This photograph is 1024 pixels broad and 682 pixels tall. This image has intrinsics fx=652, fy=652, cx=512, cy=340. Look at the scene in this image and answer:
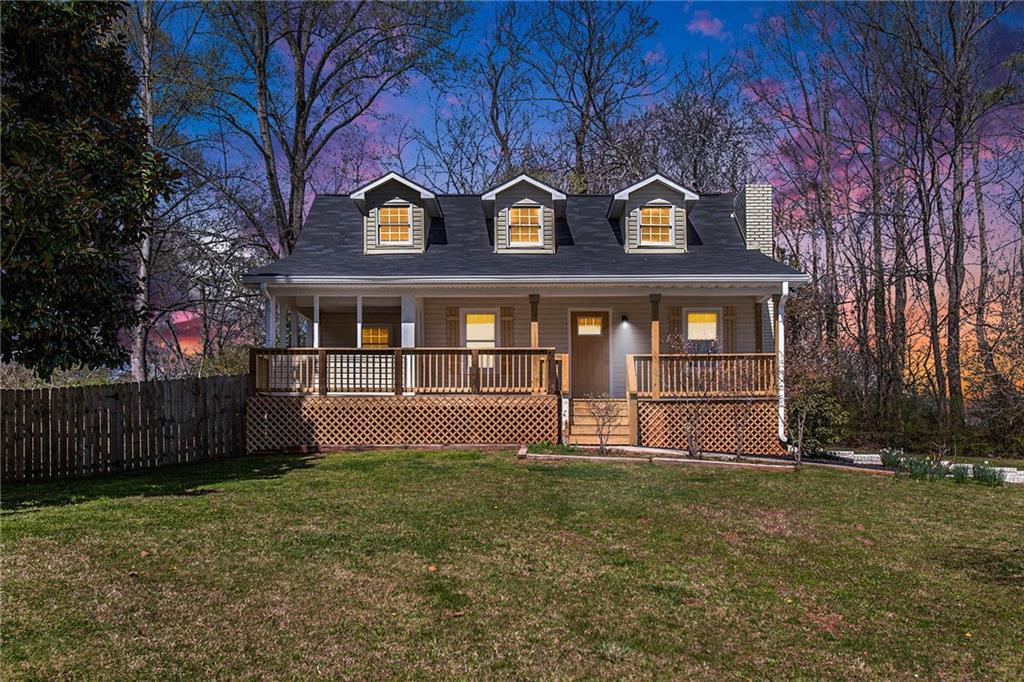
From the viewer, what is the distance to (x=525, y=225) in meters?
17.3

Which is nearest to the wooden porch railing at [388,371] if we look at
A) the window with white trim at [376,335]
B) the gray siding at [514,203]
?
the window with white trim at [376,335]

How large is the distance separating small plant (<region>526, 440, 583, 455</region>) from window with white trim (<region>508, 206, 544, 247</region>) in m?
5.89

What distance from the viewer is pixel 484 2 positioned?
26500 mm

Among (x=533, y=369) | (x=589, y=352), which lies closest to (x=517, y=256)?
(x=589, y=352)

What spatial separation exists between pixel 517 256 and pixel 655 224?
3.83 m

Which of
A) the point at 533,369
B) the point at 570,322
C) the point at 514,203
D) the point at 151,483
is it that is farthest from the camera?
the point at 570,322

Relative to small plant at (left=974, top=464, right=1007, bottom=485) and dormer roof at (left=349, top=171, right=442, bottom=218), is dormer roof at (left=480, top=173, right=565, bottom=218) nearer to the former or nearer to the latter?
dormer roof at (left=349, top=171, right=442, bottom=218)

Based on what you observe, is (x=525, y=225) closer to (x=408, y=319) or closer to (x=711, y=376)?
(x=408, y=319)

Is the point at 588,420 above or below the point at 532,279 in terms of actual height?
below

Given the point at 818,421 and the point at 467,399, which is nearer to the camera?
the point at 467,399

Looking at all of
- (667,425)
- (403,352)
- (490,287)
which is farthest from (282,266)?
(667,425)

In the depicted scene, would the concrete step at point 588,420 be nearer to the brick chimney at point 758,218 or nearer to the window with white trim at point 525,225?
the window with white trim at point 525,225

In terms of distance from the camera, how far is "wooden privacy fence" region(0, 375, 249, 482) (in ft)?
33.8

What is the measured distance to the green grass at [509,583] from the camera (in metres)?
4.29
